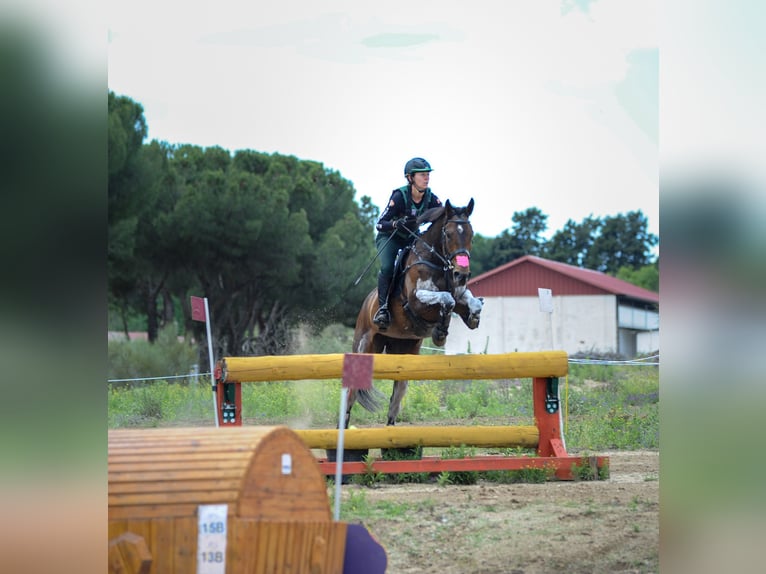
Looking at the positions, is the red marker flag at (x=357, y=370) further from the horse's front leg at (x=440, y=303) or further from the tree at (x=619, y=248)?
the tree at (x=619, y=248)

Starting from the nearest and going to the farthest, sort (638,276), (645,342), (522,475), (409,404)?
1. (522,475)
2. (409,404)
3. (645,342)
4. (638,276)

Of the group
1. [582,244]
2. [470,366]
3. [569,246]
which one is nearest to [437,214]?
[470,366]

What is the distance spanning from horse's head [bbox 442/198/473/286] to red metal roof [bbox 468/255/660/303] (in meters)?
6.30

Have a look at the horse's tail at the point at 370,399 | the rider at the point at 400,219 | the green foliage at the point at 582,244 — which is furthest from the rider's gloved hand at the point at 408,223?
the green foliage at the point at 582,244

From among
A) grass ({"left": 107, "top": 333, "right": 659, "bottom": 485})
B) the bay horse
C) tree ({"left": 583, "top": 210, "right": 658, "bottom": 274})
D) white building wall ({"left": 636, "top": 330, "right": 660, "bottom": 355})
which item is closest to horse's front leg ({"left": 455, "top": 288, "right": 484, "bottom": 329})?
the bay horse

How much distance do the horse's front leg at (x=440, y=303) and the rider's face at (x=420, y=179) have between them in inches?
26.7

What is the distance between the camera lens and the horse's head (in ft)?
15.6

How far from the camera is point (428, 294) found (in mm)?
5211

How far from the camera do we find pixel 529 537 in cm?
325

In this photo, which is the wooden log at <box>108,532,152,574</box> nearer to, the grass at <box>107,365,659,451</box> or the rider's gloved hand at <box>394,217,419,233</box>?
the grass at <box>107,365,659,451</box>

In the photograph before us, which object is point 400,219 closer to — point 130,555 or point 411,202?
point 411,202

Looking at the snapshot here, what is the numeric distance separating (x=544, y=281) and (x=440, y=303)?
23.7 ft
